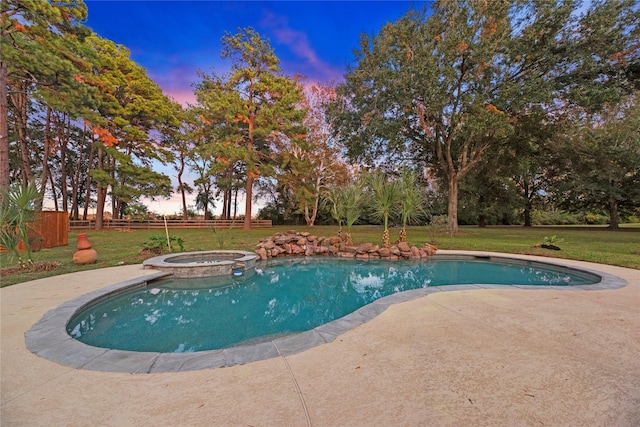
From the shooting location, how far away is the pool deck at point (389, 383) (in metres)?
1.41

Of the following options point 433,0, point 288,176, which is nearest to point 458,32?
point 433,0

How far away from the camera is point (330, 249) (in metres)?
8.55

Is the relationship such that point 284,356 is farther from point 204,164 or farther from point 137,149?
point 204,164

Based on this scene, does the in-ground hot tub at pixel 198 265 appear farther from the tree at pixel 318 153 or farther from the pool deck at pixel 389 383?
the tree at pixel 318 153

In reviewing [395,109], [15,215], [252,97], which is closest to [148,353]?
[15,215]

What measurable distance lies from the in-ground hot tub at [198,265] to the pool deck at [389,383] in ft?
9.09

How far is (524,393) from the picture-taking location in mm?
1581

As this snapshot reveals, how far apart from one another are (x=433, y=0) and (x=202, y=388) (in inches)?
591

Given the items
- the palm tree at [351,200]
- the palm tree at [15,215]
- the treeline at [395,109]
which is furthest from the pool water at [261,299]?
the treeline at [395,109]

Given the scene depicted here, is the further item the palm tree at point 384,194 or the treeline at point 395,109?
the treeline at point 395,109

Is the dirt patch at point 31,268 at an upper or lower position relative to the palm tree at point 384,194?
lower

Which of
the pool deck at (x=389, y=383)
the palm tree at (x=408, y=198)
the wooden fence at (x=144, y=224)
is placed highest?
the palm tree at (x=408, y=198)

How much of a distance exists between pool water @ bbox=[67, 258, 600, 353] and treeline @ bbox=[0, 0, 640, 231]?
3112mm

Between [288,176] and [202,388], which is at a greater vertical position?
[288,176]
